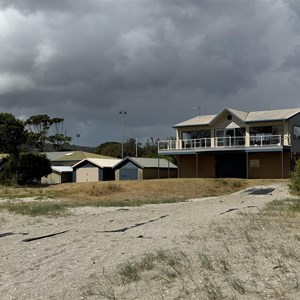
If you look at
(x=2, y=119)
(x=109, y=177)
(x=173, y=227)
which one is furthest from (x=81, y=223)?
(x=109, y=177)

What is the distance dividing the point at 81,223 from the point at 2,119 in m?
35.0

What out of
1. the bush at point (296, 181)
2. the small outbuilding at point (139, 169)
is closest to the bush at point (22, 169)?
the small outbuilding at point (139, 169)

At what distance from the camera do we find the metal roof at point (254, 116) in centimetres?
5019

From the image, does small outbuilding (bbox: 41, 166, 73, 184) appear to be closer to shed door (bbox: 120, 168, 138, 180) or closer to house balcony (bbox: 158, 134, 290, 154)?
shed door (bbox: 120, 168, 138, 180)

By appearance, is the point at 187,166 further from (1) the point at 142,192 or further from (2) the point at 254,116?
(1) the point at 142,192

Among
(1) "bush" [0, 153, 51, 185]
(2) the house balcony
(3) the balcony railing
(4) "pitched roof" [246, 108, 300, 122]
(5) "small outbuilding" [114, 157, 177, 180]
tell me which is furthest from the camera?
(5) "small outbuilding" [114, 157, 177, 180]

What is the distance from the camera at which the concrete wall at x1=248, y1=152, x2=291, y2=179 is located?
50312mm

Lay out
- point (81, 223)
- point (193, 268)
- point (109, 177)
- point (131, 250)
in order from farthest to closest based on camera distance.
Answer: point (109, 177), point (81, 223), point (131, 250), point (193, 268)

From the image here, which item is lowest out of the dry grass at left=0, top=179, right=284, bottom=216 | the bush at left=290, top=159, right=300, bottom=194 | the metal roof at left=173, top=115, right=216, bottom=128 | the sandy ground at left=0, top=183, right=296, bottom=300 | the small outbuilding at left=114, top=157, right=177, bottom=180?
the sandy ground at left=0, top=183, right=296, bottom=300

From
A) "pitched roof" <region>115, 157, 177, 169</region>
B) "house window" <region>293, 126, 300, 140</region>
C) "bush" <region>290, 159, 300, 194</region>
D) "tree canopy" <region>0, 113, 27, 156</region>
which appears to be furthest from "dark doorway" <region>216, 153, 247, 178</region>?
"bush" <region>290, 159, 300, 194</region>

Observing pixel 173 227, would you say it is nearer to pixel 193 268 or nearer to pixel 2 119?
pixel 193 268

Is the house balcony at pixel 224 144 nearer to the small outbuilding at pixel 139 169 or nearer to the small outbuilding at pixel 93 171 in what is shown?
the small outbuilding at pixel 139 169

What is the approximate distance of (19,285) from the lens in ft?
30.8

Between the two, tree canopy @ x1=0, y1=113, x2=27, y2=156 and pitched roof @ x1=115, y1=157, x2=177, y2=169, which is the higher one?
tree canopy @ x1=0, y1=113, x2=27, y2=156
